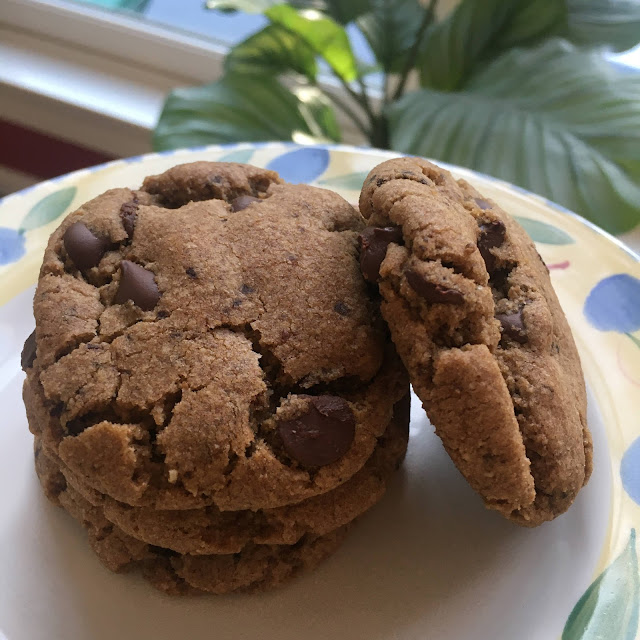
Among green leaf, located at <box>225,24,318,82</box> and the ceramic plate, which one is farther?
green leaf, located at <box>225,24,318,82</box>

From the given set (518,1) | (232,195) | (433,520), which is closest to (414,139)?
(518,1)

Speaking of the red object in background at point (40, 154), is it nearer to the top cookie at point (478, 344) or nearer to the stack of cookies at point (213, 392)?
the stack of cookies at point (213, 392)

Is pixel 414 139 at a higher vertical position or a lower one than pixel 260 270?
lower

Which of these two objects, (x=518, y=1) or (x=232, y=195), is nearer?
(x=232, y=195)

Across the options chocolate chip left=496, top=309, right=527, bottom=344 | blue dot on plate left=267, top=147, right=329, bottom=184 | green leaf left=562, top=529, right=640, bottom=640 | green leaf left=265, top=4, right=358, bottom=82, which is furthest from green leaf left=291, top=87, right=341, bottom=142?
green leaf left=562, top=529, right=640, bottom=640

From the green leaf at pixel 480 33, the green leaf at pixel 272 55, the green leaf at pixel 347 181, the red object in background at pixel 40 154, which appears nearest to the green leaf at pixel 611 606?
the green leaf at pixel 347 181

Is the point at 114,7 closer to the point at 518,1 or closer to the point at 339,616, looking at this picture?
the point at 518,1

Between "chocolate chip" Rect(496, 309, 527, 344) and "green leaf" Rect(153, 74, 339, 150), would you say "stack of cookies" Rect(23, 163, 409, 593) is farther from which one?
"green leaf" Rect(153, 74, 339, 150)
